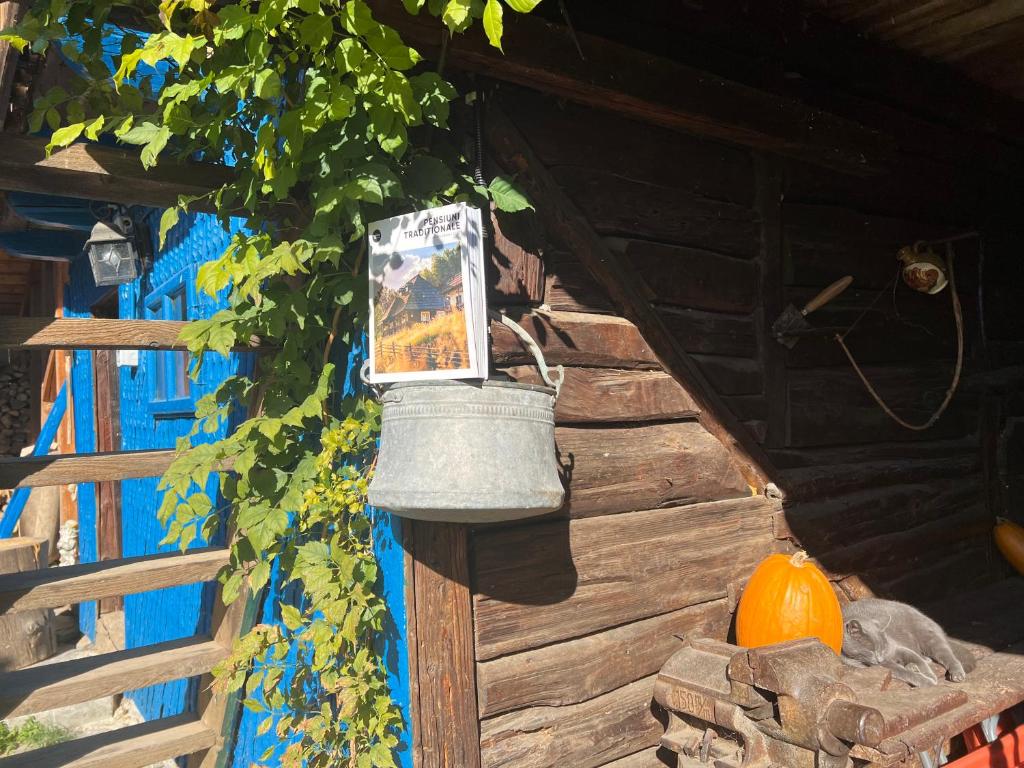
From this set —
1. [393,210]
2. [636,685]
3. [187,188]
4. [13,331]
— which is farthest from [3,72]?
[636,685]

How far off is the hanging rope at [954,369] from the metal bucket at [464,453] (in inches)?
81.1

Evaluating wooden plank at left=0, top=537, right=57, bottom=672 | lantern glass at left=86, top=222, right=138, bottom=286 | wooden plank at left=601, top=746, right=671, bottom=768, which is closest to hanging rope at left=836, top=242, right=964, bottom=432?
wooden plank at left=601, top=746, right=671, bottom=768

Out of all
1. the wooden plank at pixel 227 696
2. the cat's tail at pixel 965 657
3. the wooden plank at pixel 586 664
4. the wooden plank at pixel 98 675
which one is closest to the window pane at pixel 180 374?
the wooden plank at pixel 227 696

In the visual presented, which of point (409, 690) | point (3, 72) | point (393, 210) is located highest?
point (3, 72)

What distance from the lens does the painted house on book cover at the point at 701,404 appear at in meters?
2.40

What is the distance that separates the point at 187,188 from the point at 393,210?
0.60 meters

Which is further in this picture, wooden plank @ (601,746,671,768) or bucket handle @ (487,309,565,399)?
wooden plank @ (601,746,671,768)

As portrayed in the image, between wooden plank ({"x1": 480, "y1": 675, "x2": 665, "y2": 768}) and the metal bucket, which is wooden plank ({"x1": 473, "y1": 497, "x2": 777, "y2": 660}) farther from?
the metal bucket

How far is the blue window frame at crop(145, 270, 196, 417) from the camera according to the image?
4652 mm

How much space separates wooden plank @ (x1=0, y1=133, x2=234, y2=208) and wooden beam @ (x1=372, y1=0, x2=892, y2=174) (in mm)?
720

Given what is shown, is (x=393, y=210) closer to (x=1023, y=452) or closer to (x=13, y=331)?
(x=13, y=331)

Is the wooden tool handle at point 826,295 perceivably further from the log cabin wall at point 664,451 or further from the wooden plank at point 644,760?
the wooden plank at point 644,760

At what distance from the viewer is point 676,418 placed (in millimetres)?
3051

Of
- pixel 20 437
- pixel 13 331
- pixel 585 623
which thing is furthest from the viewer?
pixel 20 437
